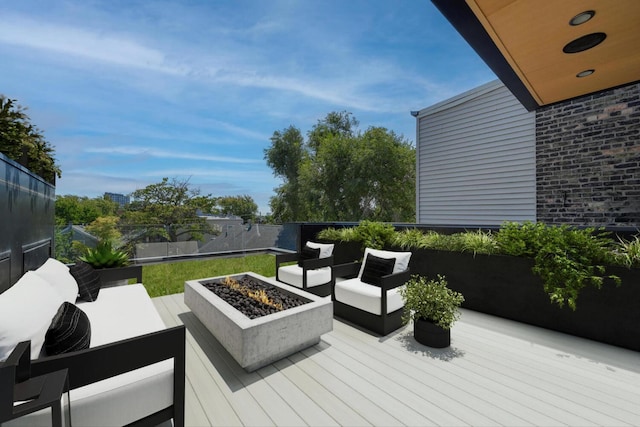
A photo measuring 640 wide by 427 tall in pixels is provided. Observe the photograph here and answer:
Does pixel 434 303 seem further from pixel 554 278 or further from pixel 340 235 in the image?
pixel 340 235

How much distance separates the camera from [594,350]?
298 cm

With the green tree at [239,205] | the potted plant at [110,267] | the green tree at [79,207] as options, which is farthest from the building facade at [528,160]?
the green tree at [239,205]

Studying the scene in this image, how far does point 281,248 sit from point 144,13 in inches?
Answer: 301

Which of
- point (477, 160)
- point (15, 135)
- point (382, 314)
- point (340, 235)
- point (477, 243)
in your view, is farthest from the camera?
point (477, 160)

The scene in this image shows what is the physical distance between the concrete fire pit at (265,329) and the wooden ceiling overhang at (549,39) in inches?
123

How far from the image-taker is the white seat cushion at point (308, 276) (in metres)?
4.58

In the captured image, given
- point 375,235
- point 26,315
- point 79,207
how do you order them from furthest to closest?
point 79,207 < point 375,235 < point 26,315

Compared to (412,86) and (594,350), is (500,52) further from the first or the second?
(412,86)

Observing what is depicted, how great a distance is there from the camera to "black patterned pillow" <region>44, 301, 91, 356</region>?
167 cm

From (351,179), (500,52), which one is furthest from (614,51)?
(351,179)

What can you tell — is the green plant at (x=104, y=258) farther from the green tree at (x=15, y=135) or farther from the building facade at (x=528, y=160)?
the building facade at (x=528, y=160)

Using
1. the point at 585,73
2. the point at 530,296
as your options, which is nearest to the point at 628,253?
Answer: the point at 530,296

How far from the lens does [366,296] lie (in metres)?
3.47

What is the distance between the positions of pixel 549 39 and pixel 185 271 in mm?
8244
